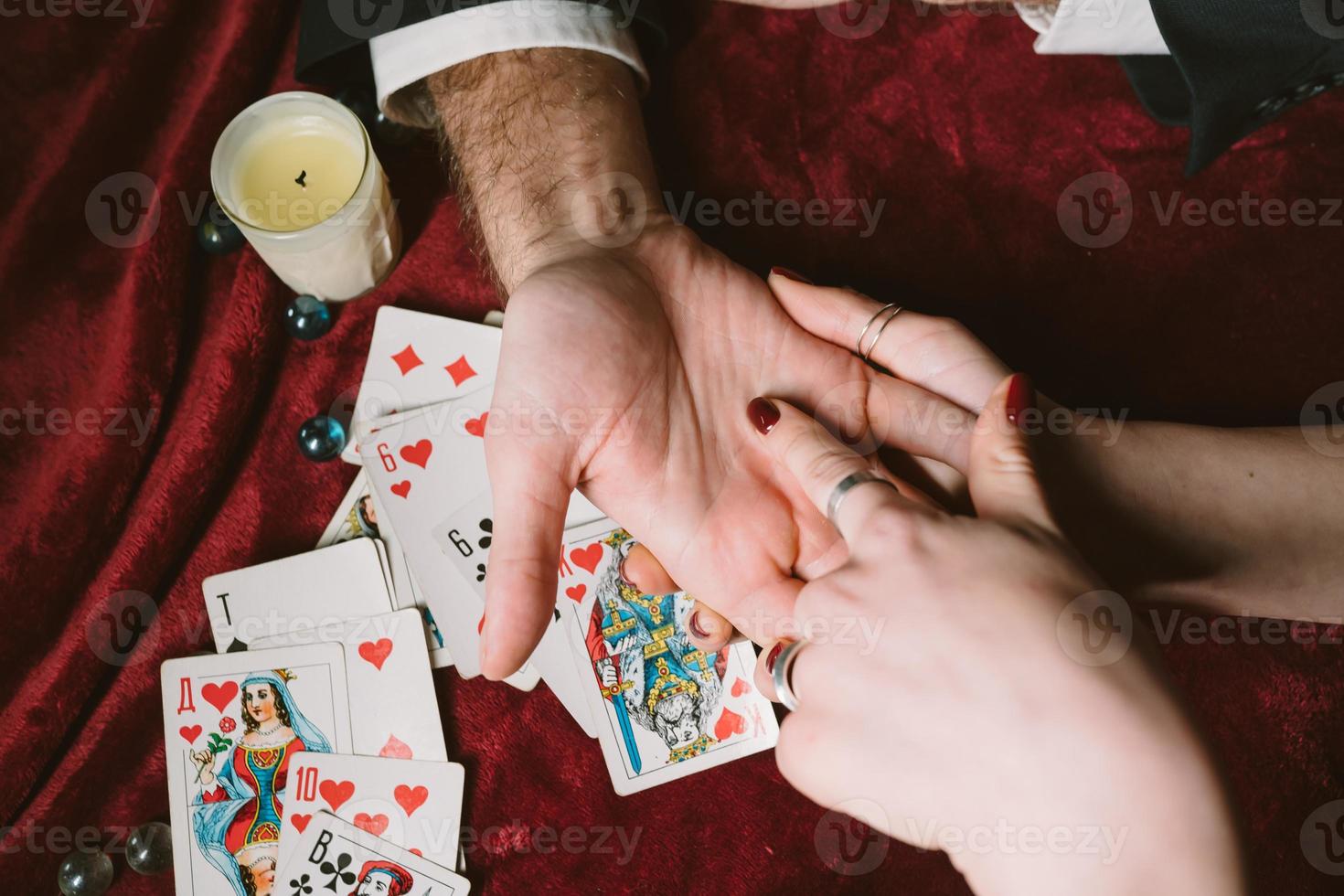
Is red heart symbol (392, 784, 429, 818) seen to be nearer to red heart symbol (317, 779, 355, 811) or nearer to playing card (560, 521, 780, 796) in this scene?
red heart symbol (317, 779, 355, 811)

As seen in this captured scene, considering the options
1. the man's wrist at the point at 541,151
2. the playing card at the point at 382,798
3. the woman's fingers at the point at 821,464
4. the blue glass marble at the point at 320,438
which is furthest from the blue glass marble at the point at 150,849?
the woman's fingers at the point at 821,464

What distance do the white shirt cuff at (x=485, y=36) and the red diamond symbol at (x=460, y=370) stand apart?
445 millimetres

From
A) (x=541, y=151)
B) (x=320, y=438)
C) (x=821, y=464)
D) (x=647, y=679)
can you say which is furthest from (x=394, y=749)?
(x=541, y=151)

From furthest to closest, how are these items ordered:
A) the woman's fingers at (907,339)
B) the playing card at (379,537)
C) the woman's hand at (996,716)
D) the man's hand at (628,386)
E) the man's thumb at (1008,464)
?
1. the playing card at (379,537)
2. the woman's fingers at (907,339)
3. the man's hand at (628,386)
4. the man's thumb at (1008,464)
5. the woman's hand at (996,716)

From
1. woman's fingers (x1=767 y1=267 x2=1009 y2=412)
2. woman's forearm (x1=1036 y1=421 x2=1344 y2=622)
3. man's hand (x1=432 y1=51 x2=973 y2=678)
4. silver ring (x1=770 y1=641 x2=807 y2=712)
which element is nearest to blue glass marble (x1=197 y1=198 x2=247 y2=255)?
man's hand (x1=432 y1=51 x2=973 y2=678)

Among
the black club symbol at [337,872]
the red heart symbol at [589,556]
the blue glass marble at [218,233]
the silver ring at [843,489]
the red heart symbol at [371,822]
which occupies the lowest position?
the black club symbol at [337,872]

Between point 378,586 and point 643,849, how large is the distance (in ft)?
2.03

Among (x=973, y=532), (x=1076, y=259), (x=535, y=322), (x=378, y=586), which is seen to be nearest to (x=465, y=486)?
(x=378, y=586)

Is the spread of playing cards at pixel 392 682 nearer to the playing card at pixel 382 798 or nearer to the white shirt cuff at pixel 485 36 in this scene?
the playing card at pixel 382 798

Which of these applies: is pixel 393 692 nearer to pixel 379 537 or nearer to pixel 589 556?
pixel 379 537

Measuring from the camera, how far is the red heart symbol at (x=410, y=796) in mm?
1344

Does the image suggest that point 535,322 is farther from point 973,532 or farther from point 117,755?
point 117,755

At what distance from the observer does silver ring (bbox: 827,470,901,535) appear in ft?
3.04

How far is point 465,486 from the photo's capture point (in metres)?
1.48
